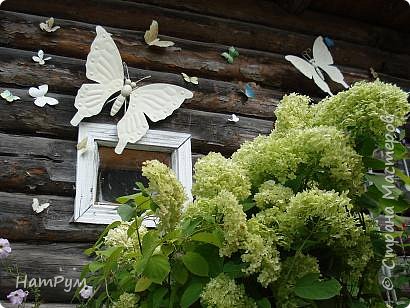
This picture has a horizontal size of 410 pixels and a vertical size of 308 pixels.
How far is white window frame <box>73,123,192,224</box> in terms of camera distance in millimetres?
1457

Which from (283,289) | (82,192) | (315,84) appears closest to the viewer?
(283,289)

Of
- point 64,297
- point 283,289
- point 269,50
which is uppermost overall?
point 269,50

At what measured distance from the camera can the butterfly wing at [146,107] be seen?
1.57m

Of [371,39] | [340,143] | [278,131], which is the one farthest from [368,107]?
[371,39]

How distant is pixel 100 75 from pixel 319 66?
869 millimetres

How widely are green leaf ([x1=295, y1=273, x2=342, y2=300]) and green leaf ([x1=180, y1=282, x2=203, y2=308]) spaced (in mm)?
138

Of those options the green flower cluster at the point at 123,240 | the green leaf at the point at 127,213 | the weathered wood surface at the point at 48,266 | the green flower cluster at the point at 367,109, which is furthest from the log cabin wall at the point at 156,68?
the green flower cluster at the point at 367,109

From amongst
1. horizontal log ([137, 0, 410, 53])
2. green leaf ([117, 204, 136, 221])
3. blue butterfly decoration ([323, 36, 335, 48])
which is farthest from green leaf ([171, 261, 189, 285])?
blue butterfly decoration ([323, 36, 335, 48])

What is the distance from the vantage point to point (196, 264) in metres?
0.74

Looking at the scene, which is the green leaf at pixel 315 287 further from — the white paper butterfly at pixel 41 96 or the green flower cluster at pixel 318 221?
the white paper butterfly at pixel 41 96

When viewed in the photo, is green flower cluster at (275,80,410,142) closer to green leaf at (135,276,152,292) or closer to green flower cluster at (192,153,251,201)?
green flower cluster at (192,153,251,201)

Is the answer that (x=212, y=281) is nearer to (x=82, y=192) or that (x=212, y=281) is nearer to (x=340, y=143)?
(x=340, y=143)

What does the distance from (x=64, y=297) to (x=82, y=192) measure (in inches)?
11.4

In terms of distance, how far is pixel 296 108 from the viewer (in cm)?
89
